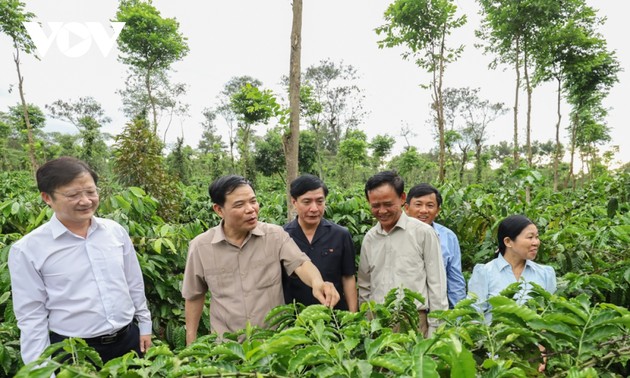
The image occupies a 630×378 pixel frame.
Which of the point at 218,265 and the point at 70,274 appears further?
the point at 218,265

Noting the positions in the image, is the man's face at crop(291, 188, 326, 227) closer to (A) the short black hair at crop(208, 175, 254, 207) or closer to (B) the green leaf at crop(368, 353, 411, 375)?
(A) the short black hair at crop(208, 175, 254, 207)

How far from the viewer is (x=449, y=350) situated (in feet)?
2.54

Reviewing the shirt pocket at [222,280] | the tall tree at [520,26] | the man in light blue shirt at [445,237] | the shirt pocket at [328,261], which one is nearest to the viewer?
the shirt pocket at [222,280]

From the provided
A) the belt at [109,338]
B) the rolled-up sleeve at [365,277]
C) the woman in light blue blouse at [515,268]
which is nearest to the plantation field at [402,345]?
the woman in light blue blouse at [515,268]

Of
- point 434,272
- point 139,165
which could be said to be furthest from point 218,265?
point 139,165

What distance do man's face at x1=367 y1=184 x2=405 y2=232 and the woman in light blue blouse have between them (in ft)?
1.76

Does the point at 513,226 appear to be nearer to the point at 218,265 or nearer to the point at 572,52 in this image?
the point at 218,265

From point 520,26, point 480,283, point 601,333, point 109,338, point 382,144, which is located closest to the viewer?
point 601,333

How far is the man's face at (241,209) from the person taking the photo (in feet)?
5.95

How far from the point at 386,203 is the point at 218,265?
87 centimetres

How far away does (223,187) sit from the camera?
71.7 inches

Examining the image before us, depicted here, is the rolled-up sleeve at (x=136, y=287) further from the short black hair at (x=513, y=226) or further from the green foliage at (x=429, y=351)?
the short black hair at (x=513, y=226)

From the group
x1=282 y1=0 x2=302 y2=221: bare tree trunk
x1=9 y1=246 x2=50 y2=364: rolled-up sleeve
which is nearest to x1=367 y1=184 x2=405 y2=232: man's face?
x1=9 y1=246 x2=50 y2=364: rolled-up sleeve

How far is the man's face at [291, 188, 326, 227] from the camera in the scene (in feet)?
6.75
